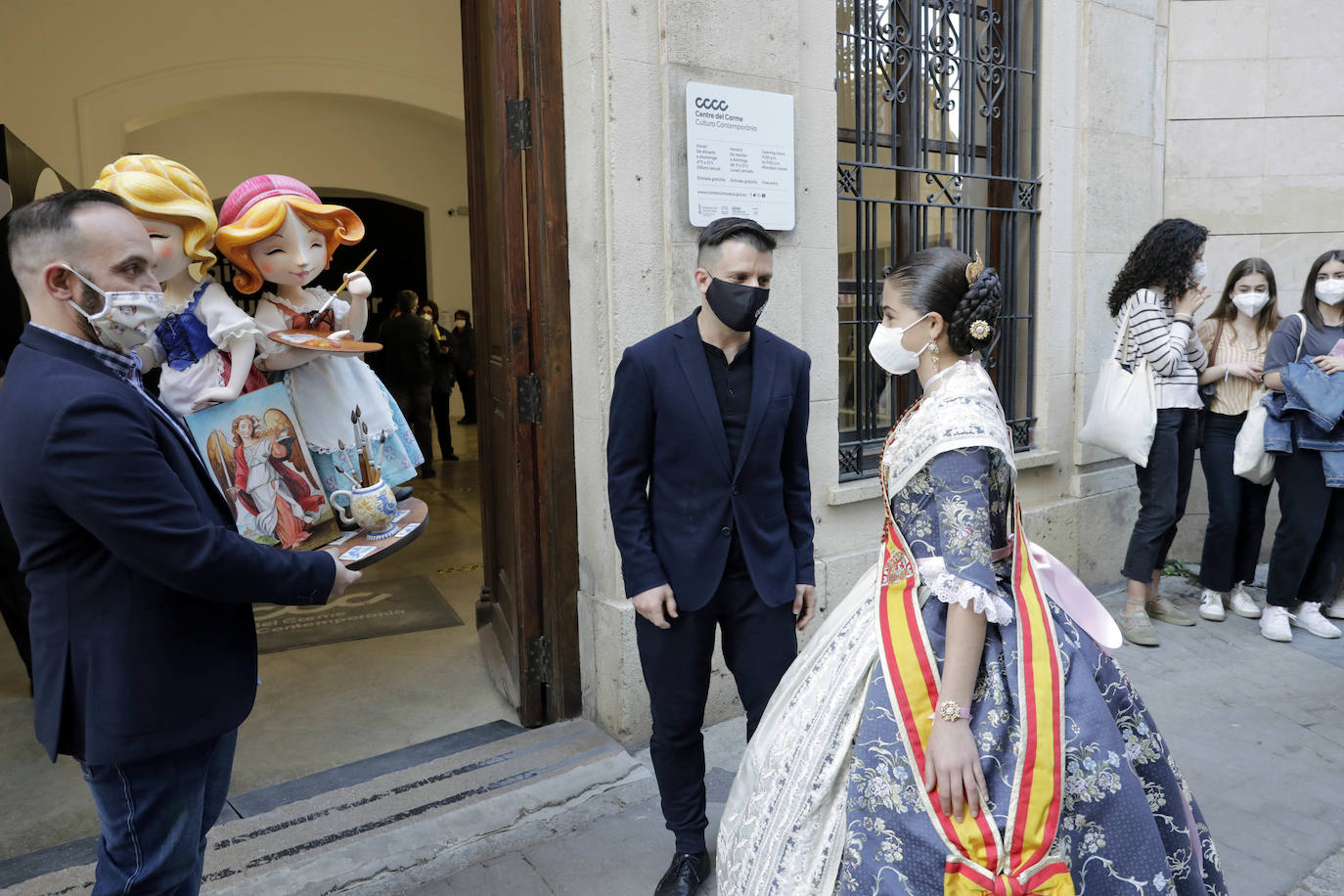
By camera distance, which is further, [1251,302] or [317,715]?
[1251,302]

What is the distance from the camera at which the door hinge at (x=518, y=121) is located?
3568 millimetres

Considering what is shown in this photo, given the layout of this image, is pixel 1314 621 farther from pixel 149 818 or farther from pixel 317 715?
pixel 149 818

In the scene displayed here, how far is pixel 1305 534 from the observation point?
16.2ft

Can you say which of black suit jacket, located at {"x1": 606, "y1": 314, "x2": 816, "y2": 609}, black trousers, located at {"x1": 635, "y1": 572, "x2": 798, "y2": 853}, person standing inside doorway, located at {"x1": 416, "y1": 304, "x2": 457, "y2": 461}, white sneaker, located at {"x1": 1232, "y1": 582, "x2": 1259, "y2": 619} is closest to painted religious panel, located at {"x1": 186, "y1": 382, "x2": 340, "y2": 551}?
black suit jacket, located at {"x1": 606, "y1": 314, "x2": 816, "y2": 609}

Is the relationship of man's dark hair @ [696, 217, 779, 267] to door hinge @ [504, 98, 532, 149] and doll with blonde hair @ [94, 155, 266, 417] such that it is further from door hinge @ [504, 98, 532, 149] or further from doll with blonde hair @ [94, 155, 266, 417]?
door hinge @ [504, 98, 532, 149]

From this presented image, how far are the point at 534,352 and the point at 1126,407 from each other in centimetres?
308

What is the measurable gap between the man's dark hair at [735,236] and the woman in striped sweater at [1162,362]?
315 centimetres

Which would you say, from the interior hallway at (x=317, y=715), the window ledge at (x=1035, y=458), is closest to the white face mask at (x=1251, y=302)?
the window ledge at (x=1035, y=458)

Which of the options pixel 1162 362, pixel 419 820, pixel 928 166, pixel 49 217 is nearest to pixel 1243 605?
pixel 1162 362

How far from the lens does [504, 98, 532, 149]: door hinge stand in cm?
357

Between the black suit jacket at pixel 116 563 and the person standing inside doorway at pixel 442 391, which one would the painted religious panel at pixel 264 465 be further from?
the person standing inside doorway at pixel 442 391

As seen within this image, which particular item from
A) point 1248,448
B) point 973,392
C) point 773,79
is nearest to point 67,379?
point 973,392

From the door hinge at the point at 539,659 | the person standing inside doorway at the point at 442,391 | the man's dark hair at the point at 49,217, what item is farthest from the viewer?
the person standing inside doorway at the point at 442,391

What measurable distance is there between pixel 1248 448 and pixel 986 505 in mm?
3821
